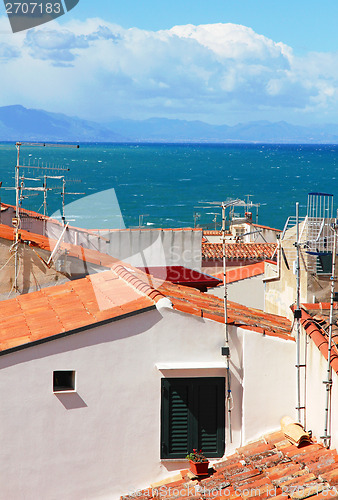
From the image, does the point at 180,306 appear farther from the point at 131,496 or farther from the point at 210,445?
the point at 131,496

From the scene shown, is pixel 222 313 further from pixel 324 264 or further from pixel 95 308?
pixel 324 264

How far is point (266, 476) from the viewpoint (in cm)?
977

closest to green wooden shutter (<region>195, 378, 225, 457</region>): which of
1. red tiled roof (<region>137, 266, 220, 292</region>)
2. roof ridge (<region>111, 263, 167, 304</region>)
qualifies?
roof ridge (<region>111, 263, 167, 304</region>)

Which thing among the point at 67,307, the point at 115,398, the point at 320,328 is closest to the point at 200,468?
the point at 115,398

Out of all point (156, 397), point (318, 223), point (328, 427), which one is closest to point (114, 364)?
point (156, 397)

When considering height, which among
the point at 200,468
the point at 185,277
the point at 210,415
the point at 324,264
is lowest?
the point at 200,468

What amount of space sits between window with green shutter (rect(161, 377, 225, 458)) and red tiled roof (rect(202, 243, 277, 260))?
1026 inches

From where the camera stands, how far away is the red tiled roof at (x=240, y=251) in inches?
1490

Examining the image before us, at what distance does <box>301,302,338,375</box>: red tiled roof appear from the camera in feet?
32.7

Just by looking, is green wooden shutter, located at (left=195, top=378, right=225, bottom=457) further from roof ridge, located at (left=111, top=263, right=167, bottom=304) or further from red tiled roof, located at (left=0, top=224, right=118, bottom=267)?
red tiled roof, located at (left=0, top=224, right=118, bottom=267)

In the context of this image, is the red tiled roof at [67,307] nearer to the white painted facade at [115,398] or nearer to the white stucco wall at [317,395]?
the white painted facade at [115,398]

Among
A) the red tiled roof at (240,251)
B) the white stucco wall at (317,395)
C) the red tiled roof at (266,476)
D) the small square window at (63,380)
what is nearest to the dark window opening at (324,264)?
the white stucco wall at (317,395)

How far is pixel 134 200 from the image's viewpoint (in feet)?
461

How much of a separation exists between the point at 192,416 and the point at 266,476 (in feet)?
4.70
